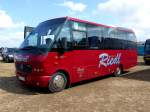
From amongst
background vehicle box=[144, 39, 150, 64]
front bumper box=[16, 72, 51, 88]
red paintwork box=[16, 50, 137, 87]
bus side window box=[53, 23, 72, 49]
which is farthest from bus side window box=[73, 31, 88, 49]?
background vehicle box=[144, 39, 150, 64]

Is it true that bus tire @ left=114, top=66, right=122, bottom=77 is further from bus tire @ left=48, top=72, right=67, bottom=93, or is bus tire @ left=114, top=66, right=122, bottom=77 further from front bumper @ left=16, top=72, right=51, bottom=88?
front bumper @ left=16, top=72, right=51, bottom=88

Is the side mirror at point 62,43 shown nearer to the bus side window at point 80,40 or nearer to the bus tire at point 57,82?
the bus side window at point 80,40

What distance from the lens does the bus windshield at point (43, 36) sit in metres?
9.73

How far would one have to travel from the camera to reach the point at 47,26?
10664mm

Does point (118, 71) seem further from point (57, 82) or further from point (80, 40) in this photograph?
point (57, 82)

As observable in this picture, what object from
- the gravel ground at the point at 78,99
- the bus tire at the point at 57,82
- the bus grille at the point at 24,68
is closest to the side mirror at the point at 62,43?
the bus tire at the point at 57,82

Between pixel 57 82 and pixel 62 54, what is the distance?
1.16 meters

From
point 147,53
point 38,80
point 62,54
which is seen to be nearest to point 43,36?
point 62,54

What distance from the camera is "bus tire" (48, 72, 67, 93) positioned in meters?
9.71

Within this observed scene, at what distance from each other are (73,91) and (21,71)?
2319 millimetres

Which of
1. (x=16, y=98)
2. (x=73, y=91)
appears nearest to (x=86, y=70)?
Answer: (x=73, y=91)

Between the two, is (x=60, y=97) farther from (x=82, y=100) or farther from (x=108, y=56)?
(x=108, y=56)

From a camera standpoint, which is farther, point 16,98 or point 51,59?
point 51,59

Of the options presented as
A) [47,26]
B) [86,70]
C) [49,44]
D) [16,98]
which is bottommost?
[16,98]
